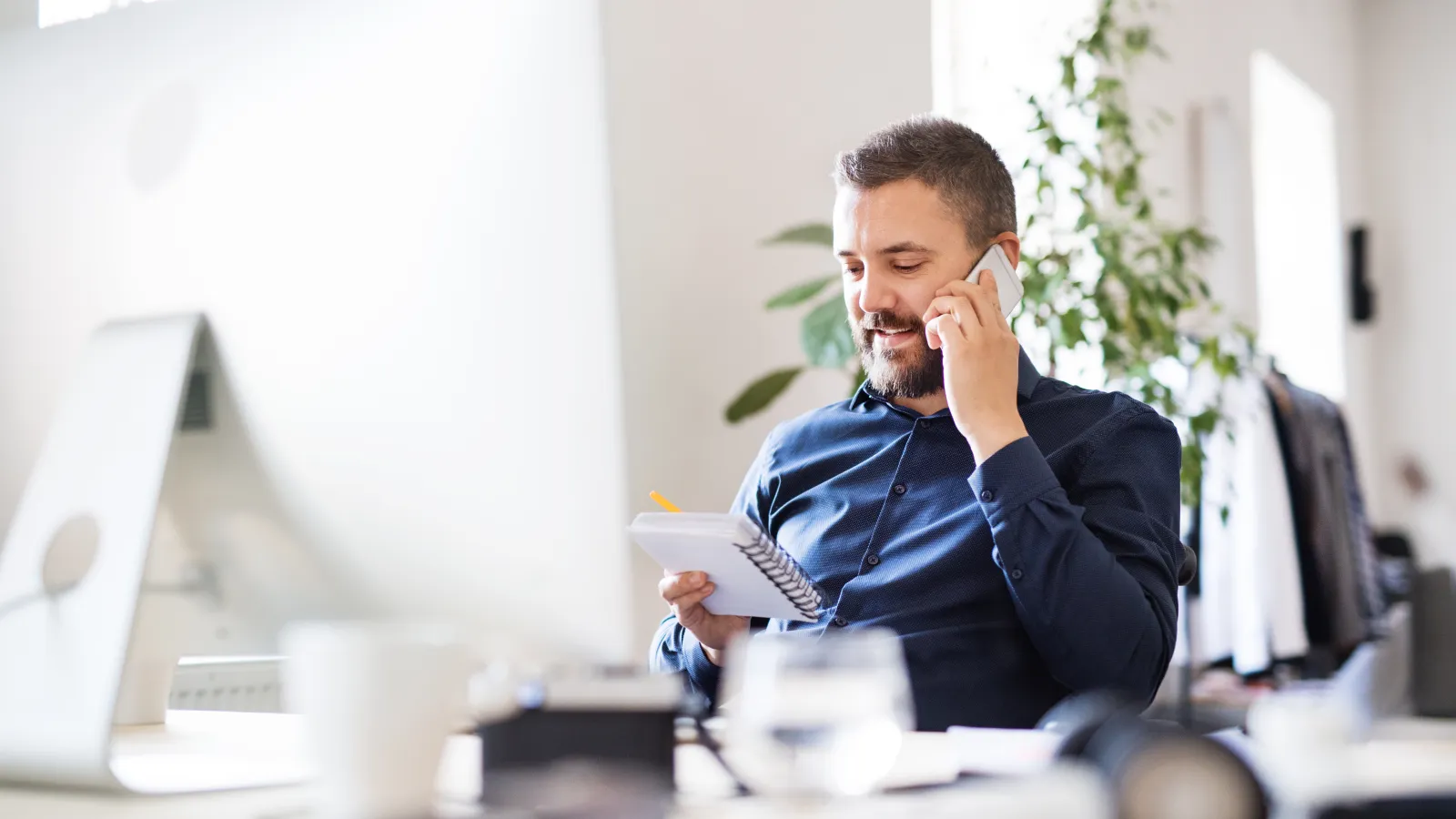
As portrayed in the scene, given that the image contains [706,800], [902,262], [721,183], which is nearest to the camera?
[706,800]

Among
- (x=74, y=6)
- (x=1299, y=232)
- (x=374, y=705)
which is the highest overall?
(x=74, y=6)

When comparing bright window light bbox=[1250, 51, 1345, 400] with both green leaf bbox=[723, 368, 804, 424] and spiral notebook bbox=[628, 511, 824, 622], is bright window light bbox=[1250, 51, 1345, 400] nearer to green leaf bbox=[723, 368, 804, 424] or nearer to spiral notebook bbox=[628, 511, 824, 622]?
green leaf bbox=[723, 368, 804, 424]

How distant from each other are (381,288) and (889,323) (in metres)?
0.76

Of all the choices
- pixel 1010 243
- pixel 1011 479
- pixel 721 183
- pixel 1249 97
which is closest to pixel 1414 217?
pixel 1249 97

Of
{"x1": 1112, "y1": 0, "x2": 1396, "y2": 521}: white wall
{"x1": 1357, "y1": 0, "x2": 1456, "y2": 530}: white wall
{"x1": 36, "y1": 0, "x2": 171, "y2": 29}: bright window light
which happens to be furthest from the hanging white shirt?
{"x1": 1357, "y1": 0, "x2": 1456, "y2": 530}: white wall

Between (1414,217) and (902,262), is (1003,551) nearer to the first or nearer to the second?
(902,262)

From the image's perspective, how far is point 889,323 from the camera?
5.26 ft

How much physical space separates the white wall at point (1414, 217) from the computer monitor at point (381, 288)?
711cm

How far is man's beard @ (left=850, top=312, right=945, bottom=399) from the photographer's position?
160 cm

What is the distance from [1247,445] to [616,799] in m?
3.25

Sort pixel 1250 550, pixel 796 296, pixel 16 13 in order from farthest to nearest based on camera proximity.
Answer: pixel 1250 550, pixel 796 296, pixel 16 13

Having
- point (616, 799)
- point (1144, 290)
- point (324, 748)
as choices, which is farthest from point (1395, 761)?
point (1144, 290)

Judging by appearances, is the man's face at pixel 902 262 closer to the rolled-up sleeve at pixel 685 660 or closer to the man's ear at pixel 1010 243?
the man's ear at pixel 1010 243

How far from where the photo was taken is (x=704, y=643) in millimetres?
1430
